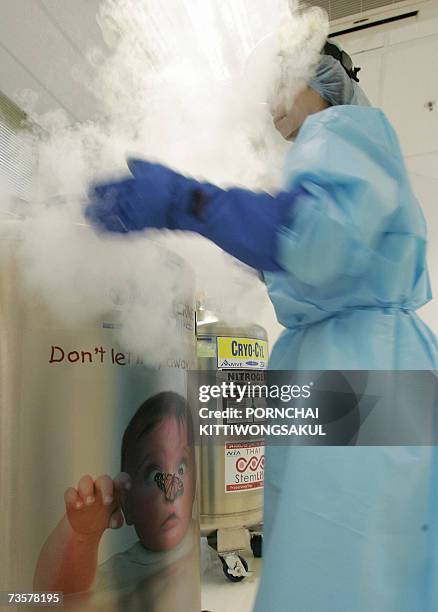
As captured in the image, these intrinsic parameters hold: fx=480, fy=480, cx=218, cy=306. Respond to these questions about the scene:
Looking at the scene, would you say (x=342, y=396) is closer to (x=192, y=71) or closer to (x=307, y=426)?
(x=307, y=426)

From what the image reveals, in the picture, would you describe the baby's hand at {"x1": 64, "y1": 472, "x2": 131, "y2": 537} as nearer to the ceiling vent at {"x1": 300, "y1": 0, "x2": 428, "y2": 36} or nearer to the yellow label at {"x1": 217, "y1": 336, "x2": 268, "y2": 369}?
the yellow label at {"x1": 217, "y1": 336, "x2": 268, "y2": 369}

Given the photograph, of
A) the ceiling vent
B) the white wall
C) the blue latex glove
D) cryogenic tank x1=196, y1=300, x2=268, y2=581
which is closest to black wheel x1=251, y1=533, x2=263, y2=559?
cryogenic tank x1=196, y1=300, x2=268, y2=581

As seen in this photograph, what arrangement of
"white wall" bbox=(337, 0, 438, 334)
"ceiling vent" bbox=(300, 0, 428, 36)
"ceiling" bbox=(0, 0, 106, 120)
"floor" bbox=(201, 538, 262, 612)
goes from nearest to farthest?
"floor" bbox=(201, 538, 262, 612), "ceiling" bbox=(0, 0, 106, 120), "ceiling vent" bbox=(300, 0, 428, 36), "white wall" bbox=(337, 0, 438, 334)

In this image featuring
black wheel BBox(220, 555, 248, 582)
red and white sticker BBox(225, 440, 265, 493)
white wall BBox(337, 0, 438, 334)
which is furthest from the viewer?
white wall BBox(337, 0, 438, 334)

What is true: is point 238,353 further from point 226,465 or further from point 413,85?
point 413,85

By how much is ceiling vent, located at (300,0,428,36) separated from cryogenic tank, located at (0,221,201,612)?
1.79 meters

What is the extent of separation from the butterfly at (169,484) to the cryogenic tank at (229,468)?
41 centimetres

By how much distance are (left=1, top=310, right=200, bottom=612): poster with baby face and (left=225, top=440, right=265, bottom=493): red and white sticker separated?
Result: 42cm

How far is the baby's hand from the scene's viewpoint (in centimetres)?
57

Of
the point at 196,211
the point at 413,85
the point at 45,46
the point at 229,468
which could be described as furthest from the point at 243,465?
the point at 413,85

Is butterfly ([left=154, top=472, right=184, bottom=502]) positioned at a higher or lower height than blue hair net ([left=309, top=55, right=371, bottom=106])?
lower

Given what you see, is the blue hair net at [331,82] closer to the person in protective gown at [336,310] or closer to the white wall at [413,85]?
the person in protective gown at [336,310]

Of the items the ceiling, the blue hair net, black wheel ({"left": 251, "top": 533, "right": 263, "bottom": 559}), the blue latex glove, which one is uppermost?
the ceiling

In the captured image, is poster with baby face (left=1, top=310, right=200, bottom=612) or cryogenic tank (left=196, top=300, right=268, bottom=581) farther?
cryogenic tank (left=196, top=300, right=268, bottom=581)
